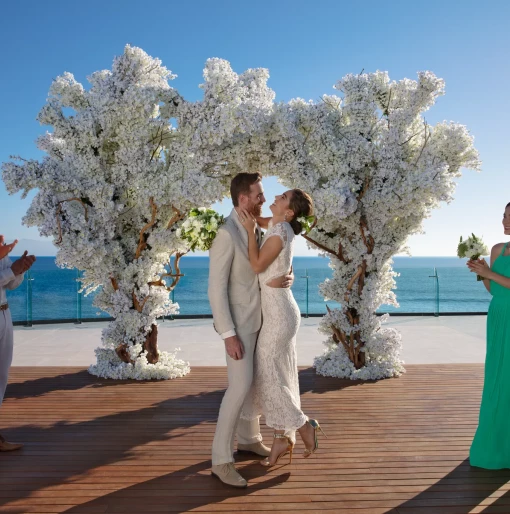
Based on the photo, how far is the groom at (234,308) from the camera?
363 cm

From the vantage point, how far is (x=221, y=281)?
3639 millimetres

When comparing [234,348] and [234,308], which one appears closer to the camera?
[234,348]

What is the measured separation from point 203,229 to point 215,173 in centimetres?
284

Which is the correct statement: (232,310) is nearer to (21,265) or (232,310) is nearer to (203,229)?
(203,229)

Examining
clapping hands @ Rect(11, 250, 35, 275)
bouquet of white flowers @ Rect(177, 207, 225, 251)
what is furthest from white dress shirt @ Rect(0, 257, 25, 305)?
bouquet of white flowers @ Rect(177, 207, 225, 251)

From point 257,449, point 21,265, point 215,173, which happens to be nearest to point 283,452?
point 257,449

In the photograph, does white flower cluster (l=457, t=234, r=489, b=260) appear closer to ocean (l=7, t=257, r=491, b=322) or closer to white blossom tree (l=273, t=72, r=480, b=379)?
white blossom tree (l=273, t=72, r=480, b=379)

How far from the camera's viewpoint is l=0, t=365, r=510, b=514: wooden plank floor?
3.42 metres

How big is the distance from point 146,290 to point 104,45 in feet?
17.5

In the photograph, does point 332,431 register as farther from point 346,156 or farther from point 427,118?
point 427,118

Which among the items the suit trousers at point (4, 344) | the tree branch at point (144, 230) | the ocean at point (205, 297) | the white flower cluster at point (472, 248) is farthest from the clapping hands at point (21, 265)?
the ocean at point (205, 297)

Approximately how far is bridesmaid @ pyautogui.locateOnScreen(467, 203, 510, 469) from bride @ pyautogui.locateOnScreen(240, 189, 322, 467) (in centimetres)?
121

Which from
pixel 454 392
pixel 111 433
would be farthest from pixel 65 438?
pixel 454 392

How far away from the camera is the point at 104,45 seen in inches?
391
